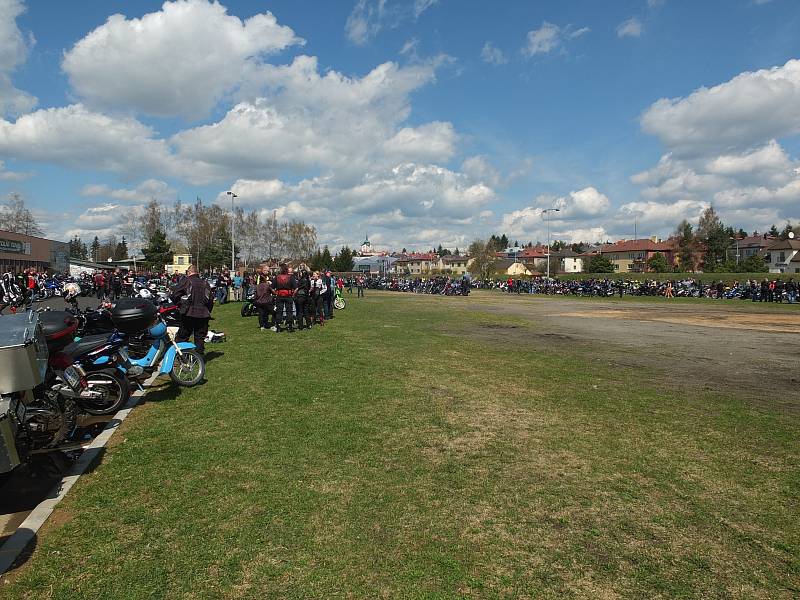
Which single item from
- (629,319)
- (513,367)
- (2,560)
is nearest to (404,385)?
A: (513,367)

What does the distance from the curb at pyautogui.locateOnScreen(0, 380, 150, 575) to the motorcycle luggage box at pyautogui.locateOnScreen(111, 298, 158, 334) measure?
4.59 feet

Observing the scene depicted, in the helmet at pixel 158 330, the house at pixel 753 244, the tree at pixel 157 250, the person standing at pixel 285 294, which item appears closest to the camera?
the helmet at pixel 158 330

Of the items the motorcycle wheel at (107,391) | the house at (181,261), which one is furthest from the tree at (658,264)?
the motorcycle wheel at (107,391)

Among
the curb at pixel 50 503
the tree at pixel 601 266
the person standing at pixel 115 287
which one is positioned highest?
the tree at pixel 601 266

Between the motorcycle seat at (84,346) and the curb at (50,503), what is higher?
the motorcycle seat at (84,346)

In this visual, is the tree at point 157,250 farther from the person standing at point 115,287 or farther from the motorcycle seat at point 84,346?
the motorcycle seat at point 84,346

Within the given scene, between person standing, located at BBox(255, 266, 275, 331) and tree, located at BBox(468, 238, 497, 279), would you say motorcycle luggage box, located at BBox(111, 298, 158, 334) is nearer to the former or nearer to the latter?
person standing, located at BBox(255, 266, 275, 331)

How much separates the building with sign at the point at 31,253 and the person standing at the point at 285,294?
4235cm

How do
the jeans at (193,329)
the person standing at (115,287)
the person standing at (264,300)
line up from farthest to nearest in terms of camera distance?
1. the person standing at (115,287)
2. the person standing at (264,300)
3. the jeans at (193,329)

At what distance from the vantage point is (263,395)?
7.56 m

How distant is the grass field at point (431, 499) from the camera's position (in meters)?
3.22

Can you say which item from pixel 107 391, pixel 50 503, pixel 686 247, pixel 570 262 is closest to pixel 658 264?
pixel 686 247

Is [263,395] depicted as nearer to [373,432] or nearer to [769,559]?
[373,432]

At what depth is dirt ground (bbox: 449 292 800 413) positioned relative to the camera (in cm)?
877
